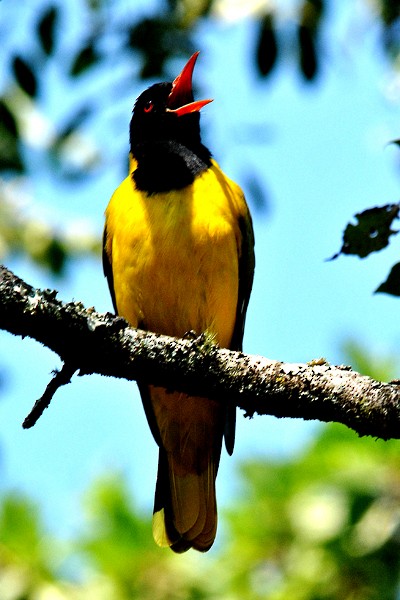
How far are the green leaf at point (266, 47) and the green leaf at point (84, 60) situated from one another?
0.93 meters

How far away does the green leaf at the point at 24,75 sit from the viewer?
479 cm

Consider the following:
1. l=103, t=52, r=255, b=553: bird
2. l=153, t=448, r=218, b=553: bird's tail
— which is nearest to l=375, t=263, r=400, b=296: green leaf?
l=103, t=52, r=255, b=553: bird

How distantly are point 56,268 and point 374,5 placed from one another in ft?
9.17

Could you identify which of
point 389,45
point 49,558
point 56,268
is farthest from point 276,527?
point 389,45

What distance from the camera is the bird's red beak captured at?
5.38 meters

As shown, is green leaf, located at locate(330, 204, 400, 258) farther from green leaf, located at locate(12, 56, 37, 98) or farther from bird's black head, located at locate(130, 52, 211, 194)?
green leaf, located at locate(12, 56, 37, 98)

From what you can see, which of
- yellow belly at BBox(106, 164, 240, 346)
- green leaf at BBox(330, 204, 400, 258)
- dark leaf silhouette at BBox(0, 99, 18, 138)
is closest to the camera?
green leaf at BBox(330, 204, 400, 258)

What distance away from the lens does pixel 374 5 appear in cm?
579

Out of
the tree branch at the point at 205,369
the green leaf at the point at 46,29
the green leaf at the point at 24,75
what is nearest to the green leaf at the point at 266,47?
the green leaf at the point at 46,29

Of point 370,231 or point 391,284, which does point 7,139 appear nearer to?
point 370,231

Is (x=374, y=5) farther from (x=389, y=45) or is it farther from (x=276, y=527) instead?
(x=276, y=527)

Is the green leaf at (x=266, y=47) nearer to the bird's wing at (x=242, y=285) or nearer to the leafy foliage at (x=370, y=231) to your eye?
the bird's wing at (x=242, y=285)

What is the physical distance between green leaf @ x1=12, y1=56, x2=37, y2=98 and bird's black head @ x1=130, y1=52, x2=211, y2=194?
2.52ft

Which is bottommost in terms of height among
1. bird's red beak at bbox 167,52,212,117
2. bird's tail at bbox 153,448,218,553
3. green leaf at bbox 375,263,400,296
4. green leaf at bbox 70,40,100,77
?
green leaf at bbox 375,263,400,296
